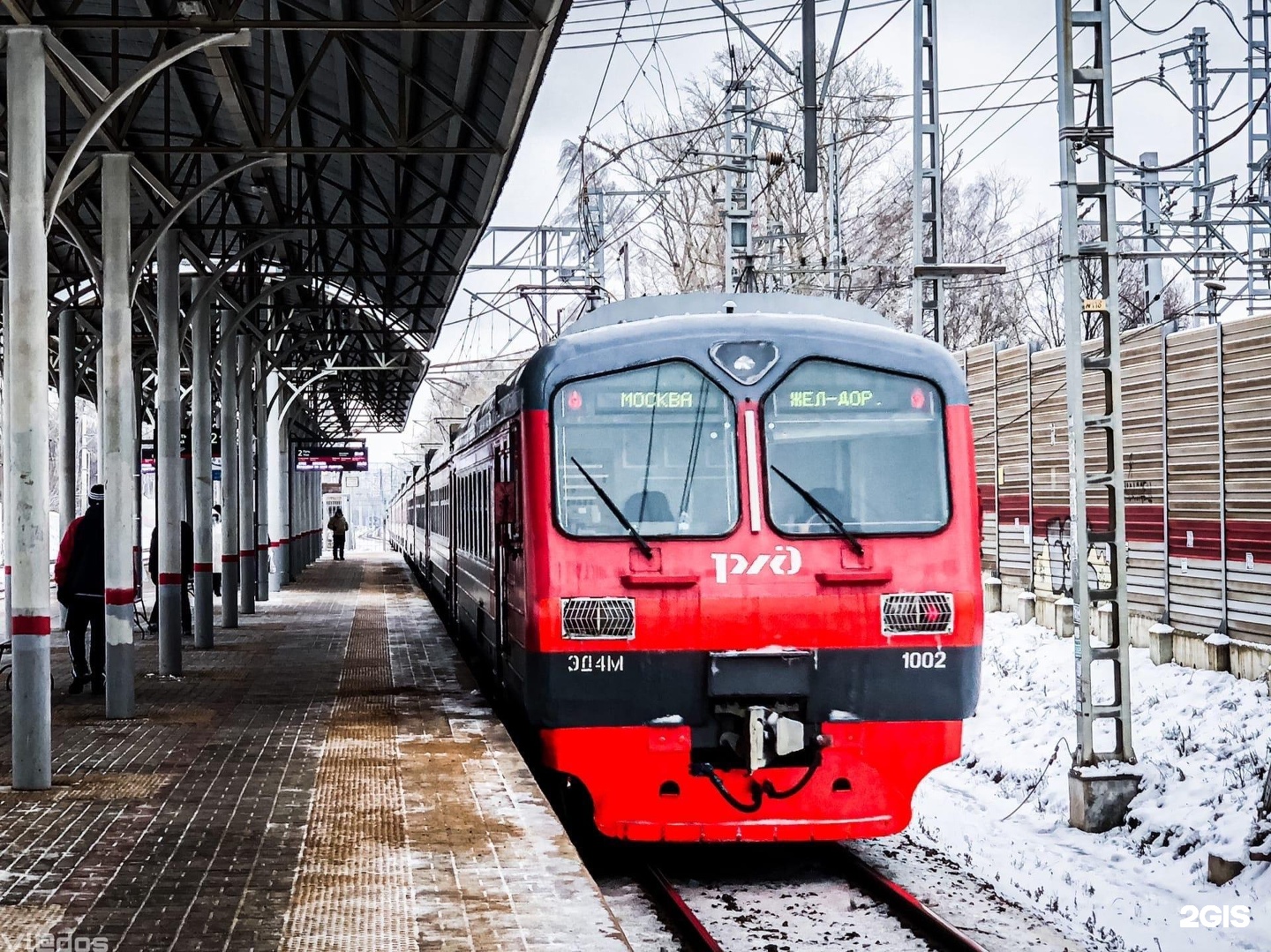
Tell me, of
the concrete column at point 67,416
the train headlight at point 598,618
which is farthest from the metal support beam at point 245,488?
the train headlight at point 598,618

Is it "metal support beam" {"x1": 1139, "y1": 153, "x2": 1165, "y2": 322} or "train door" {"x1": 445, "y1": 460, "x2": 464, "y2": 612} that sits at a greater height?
"metal support beam" {"x1": 1139, "y1": 153, "x2": 1165, "y2": 322}

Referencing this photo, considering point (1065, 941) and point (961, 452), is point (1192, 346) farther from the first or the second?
point (1065, 941)

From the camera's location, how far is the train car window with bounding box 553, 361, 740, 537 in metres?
8.02

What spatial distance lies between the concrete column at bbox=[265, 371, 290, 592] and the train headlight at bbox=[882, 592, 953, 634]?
2259 cm

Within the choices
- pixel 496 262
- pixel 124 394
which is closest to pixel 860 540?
pixel 124 394

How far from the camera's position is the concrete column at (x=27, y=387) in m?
8.70

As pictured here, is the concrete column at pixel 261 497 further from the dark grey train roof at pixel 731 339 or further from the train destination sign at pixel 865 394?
the train destination sign at pixel 865 394

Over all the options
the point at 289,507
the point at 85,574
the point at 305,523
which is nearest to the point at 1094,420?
the point at 85,574

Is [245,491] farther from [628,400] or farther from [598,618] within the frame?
[598,618]

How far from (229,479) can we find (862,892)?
579 inches

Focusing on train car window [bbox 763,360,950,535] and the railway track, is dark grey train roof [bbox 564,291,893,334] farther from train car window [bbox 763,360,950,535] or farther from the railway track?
the railway track

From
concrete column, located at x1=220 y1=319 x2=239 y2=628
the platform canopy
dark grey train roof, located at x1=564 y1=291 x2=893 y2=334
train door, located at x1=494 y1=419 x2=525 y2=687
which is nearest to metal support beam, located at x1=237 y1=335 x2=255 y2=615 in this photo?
the platform canopy

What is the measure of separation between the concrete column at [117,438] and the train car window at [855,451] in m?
5.58

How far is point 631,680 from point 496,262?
18.1 metres
